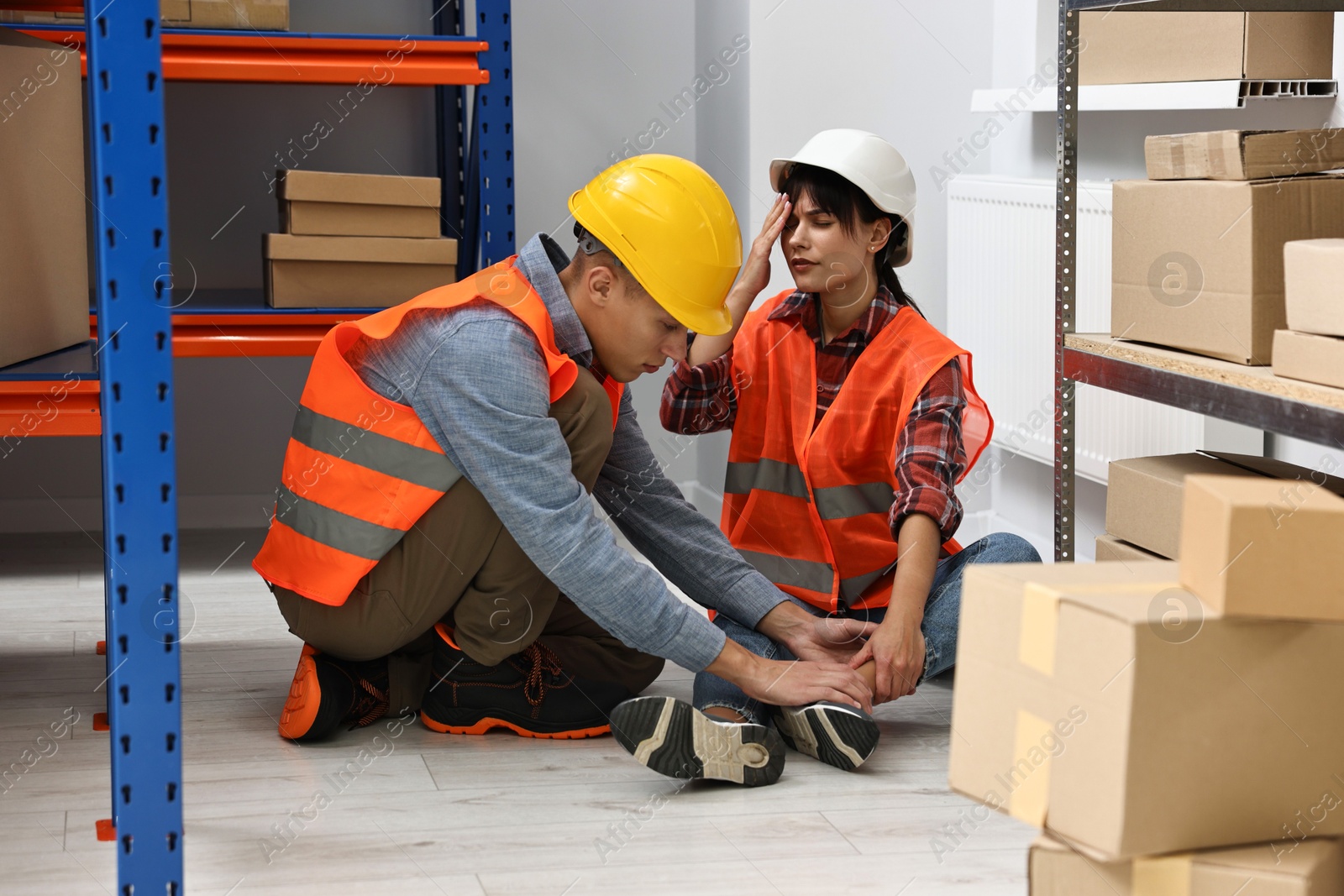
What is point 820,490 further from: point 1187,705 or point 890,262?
point 1187,705

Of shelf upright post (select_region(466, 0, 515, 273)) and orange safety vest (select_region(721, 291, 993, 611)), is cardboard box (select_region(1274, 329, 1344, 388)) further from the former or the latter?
shelf upright post (select_region(466, 0, 515, 273))

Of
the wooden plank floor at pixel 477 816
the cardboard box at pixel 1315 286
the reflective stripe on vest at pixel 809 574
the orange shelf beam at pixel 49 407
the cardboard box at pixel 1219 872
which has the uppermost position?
the cardboard box at pixel 1315 286

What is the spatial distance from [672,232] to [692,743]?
24.0 inches

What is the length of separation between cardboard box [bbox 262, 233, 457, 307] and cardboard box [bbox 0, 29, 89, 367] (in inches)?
20.2

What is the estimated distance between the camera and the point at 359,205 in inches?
97.3

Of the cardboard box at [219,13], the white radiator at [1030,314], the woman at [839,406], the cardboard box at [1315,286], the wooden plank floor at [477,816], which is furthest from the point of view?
the cardboard box at [219,13]

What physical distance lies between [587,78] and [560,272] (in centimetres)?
148

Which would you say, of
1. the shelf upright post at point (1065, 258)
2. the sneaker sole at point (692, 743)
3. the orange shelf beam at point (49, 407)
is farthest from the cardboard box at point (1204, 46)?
the orange shelf beam at point (49, 407)

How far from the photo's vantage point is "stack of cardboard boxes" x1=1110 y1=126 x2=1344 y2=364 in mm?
1433

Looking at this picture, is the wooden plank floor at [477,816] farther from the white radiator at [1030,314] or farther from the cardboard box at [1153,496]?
the white radiator at [1030,314]

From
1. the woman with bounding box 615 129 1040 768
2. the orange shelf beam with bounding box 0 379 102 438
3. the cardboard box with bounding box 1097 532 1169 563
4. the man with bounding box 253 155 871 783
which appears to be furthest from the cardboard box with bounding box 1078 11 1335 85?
the orange shelf beam with bounding box 0 379 102 438

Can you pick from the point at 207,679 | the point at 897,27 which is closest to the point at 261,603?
Result: the point at 207,679

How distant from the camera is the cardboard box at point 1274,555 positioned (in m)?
1.00

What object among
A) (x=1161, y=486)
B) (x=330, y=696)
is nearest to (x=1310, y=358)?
(x=1161, y=486)
